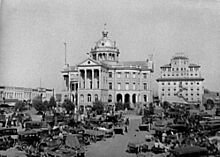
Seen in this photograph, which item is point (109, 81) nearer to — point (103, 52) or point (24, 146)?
point (103, 52)

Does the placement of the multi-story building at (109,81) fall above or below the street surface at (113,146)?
above

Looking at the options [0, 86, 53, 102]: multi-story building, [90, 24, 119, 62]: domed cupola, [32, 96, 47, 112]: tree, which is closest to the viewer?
[0, 86, 53, 102]: multi-story building

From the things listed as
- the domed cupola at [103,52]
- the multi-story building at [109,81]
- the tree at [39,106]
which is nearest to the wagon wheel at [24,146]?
the tree at [39,106]

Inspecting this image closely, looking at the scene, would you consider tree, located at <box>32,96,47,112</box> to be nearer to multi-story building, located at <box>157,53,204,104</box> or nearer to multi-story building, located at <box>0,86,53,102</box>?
multi-story building, located at <box>0,86,53,102</box>

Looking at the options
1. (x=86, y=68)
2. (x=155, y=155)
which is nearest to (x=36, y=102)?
(x=86, y=68)

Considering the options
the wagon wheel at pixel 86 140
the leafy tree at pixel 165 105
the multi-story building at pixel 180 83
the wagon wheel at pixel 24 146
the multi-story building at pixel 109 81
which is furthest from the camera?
the multi-story building at pixel 109 81

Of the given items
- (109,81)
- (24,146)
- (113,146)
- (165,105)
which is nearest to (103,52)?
(109,81)

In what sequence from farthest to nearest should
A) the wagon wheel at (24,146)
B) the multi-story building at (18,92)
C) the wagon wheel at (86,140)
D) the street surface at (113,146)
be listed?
the wagon wheel at (86,140) → the multi-story building at (18,92) → the wagon wheel at (24,146) → the street surface at (113,146)

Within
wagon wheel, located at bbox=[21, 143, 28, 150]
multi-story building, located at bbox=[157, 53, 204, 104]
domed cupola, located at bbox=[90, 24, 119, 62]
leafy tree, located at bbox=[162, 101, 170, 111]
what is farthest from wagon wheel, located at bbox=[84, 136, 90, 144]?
domed cupola, located at bbox=[90, 24, 119, 62]

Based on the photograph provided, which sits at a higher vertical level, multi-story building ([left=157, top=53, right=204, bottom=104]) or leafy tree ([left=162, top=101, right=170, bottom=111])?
multi-story building ([left=157, top=53, right=204, bottom=104])

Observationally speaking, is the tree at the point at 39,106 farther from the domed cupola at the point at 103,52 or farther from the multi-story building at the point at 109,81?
the domed cupola at the point at 103,52
